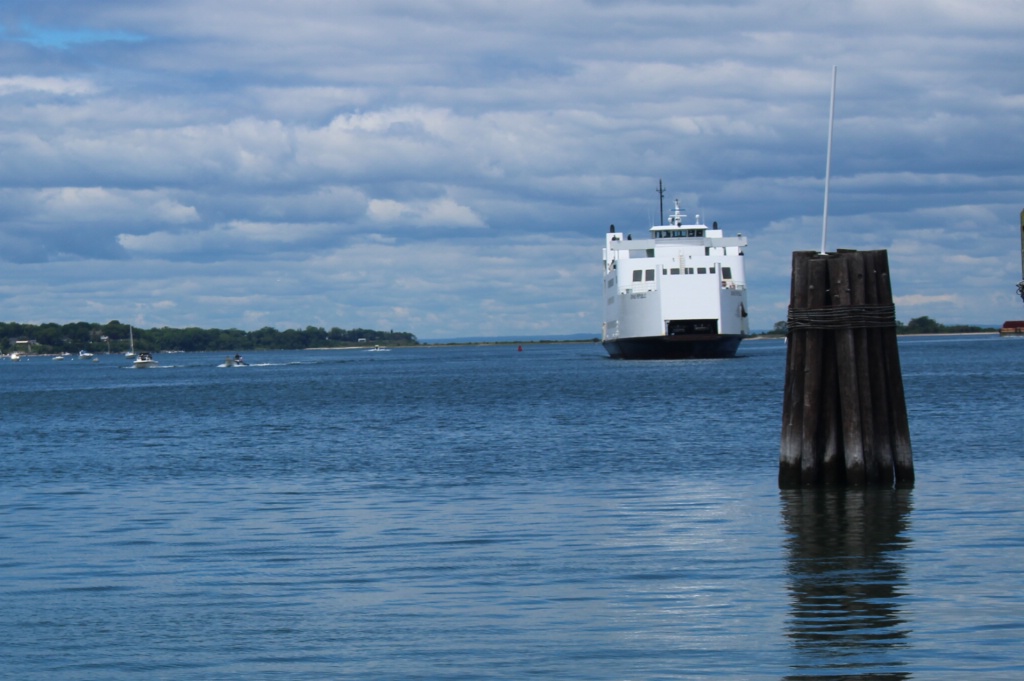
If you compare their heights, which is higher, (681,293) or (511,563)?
(681,293)

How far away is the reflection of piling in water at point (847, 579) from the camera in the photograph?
10500 millimetres

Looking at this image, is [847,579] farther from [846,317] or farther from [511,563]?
[846,317]

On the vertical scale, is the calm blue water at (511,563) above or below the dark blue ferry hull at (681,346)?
below

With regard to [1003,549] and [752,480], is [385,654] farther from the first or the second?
[752,480]

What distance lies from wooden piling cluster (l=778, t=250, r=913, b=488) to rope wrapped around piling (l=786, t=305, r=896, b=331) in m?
0.01

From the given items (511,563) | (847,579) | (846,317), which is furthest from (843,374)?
(511,563)

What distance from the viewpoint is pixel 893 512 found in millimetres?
17828

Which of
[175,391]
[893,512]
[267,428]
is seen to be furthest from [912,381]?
[893,512]

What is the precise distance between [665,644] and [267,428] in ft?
108

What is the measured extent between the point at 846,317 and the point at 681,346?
241 feet

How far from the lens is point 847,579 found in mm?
13703

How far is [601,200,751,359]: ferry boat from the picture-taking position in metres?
87.7

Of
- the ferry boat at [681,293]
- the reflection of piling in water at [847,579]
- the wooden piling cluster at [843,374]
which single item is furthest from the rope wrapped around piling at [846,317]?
the ferry boat at [681,293]

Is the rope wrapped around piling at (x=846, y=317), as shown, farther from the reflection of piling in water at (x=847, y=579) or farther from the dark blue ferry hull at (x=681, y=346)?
the dark blue ferry hull at (x=681, y=346)
